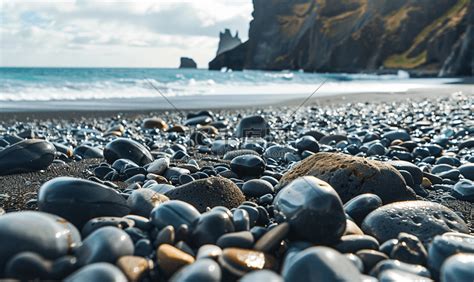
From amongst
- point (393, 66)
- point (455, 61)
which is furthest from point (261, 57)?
point (455, 61)

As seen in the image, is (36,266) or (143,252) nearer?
(36,266)

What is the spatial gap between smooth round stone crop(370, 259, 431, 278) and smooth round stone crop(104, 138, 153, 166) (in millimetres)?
2665

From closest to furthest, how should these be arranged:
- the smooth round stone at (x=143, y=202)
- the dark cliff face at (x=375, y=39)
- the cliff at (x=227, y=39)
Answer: the smooth round stone at (x=143, y=202)
the dark cliff face at (x=375, y=39)
the cliff at (x=227, y=39)

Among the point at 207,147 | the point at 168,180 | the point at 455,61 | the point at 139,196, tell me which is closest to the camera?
the point at 139,196

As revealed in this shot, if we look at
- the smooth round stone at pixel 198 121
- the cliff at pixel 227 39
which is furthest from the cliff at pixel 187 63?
the smooth round stone at pixel 198 121

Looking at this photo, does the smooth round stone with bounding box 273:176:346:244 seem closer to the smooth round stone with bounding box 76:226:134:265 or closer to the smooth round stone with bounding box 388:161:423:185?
the smooth round stone with bounding box 76:226:134:265

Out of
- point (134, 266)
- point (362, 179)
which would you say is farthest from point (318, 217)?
point (362, 179)

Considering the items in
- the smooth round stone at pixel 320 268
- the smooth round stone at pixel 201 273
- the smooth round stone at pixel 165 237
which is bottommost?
the smooth round stone at pixel 165 237

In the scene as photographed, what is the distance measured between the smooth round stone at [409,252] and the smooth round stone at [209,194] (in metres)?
0.96

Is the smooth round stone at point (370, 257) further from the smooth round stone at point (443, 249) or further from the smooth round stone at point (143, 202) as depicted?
the smooth round stone at point (143, 202)

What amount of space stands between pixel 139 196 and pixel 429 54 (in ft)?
177

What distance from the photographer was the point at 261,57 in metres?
88.5

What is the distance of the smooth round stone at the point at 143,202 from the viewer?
2.17 meters

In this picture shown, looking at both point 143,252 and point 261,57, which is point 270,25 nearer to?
point 261,57
